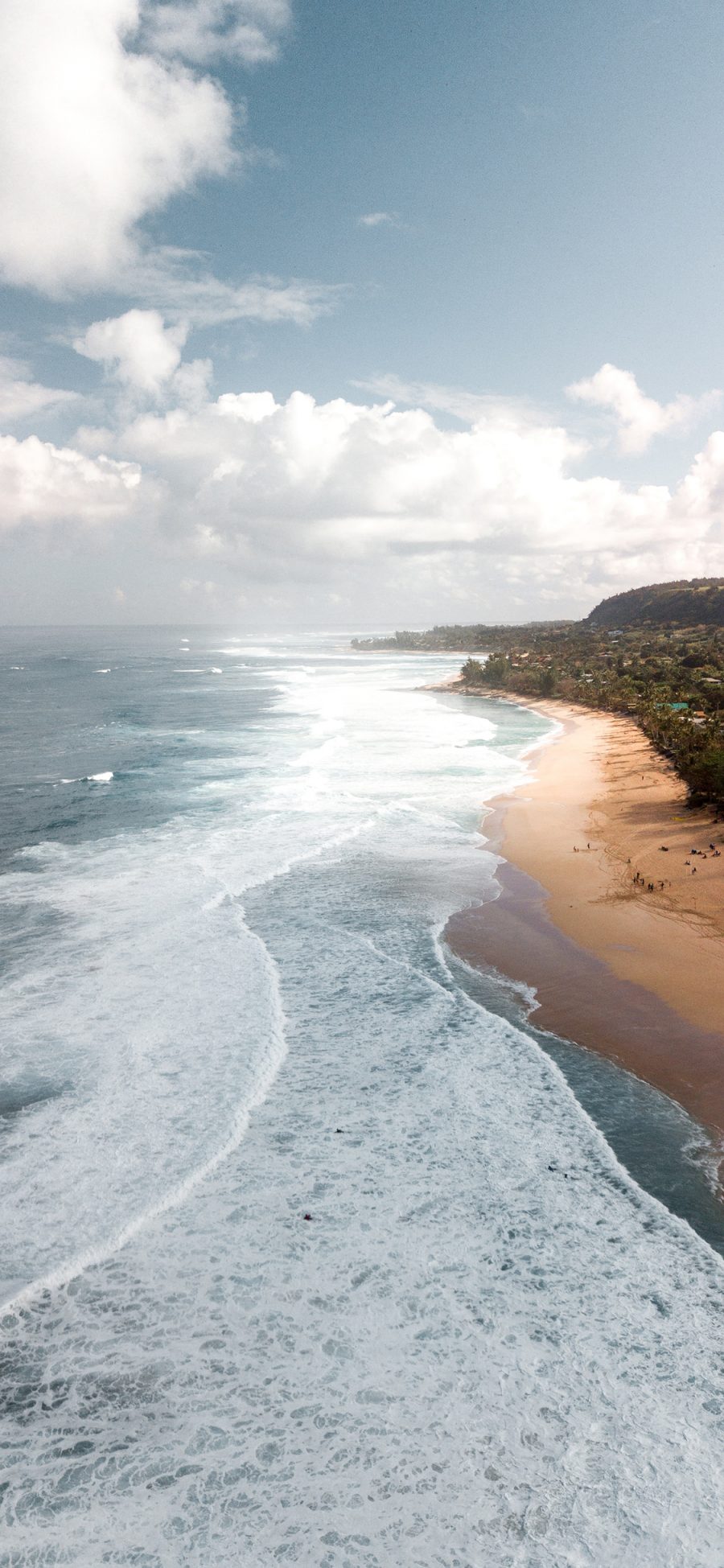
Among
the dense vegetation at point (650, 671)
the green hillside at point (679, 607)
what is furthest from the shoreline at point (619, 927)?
the green hillside at point (679, 607)

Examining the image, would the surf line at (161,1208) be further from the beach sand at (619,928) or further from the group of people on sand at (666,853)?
the group of people on sand at (666,853)

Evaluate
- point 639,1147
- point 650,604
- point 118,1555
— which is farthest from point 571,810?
point 650,604

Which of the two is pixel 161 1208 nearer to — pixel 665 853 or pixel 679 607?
pixel 665 853

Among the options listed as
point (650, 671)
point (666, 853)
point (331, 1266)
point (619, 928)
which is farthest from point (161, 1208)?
point (650, 671)

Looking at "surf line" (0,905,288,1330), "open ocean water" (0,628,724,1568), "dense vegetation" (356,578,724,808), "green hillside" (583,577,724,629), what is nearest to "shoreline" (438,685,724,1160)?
"open ocean water" (0,628,724,1568)

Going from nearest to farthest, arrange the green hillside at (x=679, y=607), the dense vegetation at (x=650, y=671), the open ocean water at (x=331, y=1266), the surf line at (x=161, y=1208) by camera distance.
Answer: the open ocean water at (x=331, y=1266) < the surf line at (x=161, y=1208) < the dense vegetation at (x=650, y=671) < the green hillside at (x=679, y=607)

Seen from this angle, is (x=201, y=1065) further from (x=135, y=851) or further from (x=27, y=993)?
(x=135, y=851)

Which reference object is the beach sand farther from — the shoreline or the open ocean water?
the open ocean water
